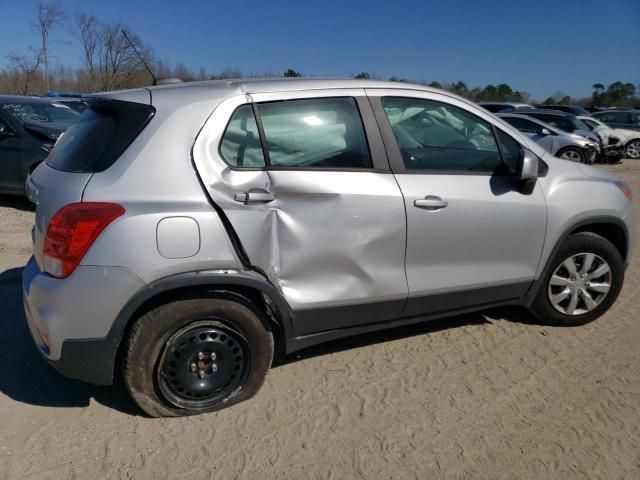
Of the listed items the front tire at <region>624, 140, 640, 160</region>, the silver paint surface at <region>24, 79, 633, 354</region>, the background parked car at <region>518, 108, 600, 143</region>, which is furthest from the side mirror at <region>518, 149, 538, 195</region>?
the front tire at <region>624, 140, 640, 160</region>

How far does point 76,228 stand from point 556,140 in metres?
14.1

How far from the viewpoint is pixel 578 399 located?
10.1ft

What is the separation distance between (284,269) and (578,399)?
1.88m

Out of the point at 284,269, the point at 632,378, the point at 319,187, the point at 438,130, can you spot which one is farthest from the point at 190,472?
the point at 632,378

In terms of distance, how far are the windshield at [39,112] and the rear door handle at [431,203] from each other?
6.81m

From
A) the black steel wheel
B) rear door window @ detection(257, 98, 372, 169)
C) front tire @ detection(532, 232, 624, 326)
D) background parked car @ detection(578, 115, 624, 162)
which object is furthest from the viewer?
background parked car @ detection(578, 115, 624, 162)

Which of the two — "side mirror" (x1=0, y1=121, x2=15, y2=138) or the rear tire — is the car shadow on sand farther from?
"side mirror" (x1=0, y1=121, x2=15, y2=138)

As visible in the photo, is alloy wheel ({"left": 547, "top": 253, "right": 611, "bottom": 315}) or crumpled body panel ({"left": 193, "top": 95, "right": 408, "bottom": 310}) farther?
alloy wheel ({"left": 547, "top": 253, "right": 611, "bottom": 315})

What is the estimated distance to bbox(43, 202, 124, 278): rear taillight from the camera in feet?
8.07

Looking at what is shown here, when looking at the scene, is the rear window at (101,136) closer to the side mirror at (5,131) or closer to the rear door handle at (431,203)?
the rear door handle at (431,203)

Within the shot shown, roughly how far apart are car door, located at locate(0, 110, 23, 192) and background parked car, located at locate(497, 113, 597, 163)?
37.6 feet

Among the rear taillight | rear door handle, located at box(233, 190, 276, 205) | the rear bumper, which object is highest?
rear door handle, located at box(233, 190, 276, 205)

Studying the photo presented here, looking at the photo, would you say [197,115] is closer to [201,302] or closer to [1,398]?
[201,302]

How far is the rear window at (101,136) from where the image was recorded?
2.65m
